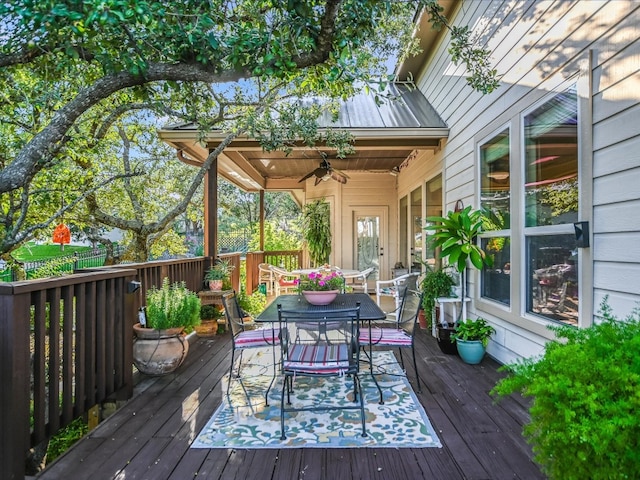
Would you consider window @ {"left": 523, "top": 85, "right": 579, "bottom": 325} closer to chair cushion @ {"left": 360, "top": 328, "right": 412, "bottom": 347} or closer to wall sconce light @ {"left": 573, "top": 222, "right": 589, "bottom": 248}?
wall sconce light @ {"left": 573, "top": 222, "right": 589, "bottom": 248}

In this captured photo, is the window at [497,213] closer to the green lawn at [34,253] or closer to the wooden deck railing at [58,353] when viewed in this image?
the wooden deck railing at [58,353]

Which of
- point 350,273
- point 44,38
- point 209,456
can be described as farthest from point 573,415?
point 350,273

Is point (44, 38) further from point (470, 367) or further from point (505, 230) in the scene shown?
point (470, 367)

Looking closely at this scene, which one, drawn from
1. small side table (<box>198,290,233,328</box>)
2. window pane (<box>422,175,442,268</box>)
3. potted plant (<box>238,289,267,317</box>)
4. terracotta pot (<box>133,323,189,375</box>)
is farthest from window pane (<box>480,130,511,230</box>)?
potted plant (<box>238,289,267,317</box>)

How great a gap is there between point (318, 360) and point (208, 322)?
2933 mm

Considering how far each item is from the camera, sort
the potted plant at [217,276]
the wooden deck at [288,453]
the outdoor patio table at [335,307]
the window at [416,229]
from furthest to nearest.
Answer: the window at [416,229] → the potted plant at [217,276] → the outdoor patio table at [335,307] → the wooden deck at [288,453]

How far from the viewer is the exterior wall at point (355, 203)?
8.59 meters

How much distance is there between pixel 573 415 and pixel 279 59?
257 centimetres

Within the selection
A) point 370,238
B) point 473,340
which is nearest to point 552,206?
point 473,340

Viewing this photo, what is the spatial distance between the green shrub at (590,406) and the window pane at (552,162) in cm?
156

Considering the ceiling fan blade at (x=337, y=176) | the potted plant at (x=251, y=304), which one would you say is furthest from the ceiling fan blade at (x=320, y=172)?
the potted plant at (x=251, y=304)

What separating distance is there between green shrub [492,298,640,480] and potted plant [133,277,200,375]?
281 centimetres

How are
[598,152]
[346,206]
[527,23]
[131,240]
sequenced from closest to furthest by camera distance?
[598,152], [527,23], [346,206], [131,240]

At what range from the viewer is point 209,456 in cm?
210
